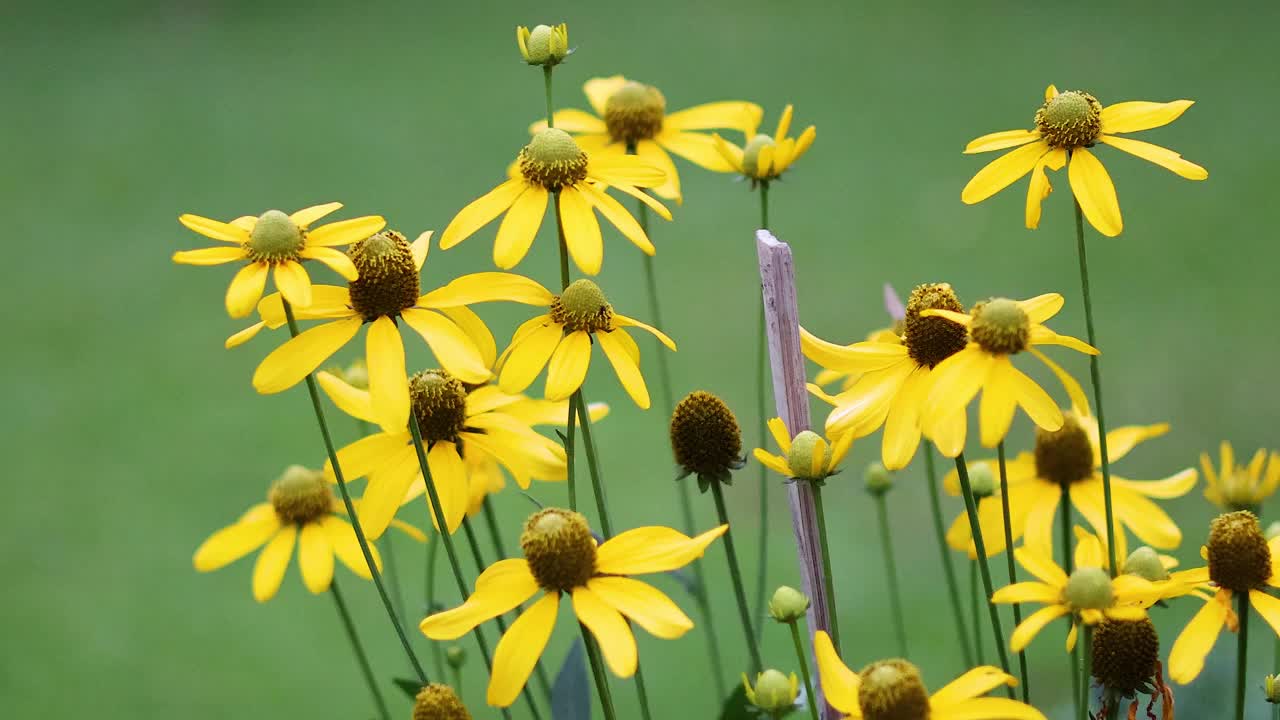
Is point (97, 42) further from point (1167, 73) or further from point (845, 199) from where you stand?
point (1167, 73)

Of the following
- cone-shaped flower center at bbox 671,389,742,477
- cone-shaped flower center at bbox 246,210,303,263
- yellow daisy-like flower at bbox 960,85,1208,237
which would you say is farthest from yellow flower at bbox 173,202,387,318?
yellow daisy-like flower at bbox 960,85,1208,237

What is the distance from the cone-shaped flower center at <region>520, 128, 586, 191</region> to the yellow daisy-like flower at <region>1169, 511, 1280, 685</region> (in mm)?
383

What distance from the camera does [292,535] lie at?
104 centimetres

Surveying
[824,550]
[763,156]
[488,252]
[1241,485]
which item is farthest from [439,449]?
[488,252]

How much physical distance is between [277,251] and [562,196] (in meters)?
0.16

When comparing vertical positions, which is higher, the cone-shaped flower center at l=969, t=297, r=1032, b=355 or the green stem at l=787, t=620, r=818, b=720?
the cone-shaped flower center at l=969, t=297, r=1032, b=355

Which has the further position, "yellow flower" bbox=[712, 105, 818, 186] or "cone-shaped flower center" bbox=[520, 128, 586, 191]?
"yellow flower" bbox=[712, 105, 818, 186]

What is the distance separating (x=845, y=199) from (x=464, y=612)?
2706mm

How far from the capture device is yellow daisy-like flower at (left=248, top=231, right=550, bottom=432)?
657mm

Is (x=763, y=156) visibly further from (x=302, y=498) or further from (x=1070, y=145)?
(x=302, y=498)

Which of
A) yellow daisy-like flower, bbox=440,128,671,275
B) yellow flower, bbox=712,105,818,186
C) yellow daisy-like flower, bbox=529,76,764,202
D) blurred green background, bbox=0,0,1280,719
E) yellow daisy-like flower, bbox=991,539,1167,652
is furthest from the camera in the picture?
blurred green background, bbox=0,0,1280,719

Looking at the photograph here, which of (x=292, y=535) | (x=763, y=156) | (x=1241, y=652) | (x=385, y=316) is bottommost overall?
(x=1241, y=652)

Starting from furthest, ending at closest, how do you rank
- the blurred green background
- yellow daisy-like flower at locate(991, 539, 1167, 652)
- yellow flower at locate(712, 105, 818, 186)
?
the blurred green background < yellow flower at locate(712, 105, 818, 186) < yellow daisy-like flower at locate(991, 539, 1167, 652)

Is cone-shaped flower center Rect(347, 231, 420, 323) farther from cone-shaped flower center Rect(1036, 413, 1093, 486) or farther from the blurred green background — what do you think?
the blurred green background
